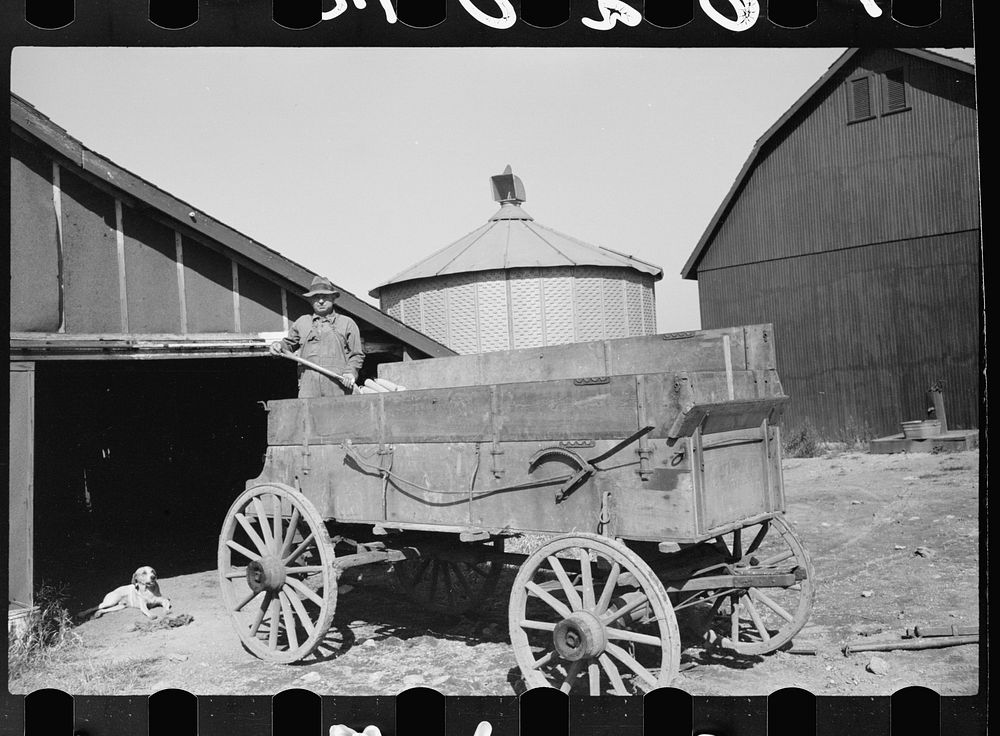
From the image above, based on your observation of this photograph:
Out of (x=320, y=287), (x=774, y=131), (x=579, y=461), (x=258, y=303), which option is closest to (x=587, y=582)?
(x=579, y=461)

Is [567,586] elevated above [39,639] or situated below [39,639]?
above

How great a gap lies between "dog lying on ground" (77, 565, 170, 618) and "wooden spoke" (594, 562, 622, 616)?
515 cm

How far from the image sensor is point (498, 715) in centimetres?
487

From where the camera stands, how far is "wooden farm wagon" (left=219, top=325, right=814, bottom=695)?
4820 millimetres

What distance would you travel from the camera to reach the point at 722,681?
5.71m

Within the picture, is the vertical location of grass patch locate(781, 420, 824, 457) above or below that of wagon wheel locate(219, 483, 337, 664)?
above

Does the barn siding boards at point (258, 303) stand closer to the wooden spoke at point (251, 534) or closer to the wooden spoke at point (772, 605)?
the wooden spoke at point (251, 534)

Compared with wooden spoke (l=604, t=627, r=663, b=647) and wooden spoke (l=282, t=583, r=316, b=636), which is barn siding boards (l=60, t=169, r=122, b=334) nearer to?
wooden spoke (l=282, t=583, r=316, b=636)

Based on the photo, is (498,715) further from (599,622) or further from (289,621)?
(289,621)

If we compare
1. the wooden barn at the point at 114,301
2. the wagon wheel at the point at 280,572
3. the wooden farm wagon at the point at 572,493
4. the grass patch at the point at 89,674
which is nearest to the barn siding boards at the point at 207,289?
the wooden barn at the point at 114,301

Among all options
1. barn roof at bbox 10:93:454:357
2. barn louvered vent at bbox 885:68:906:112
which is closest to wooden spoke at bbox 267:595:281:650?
barn roof at bbox 10:93:454:357

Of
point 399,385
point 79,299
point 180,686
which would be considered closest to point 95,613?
point 180,686

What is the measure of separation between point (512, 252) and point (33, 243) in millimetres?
14545

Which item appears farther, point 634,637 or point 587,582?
point 587,582
